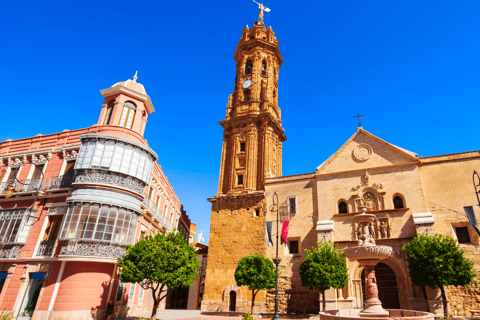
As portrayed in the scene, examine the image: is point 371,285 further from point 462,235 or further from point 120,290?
point 120,290

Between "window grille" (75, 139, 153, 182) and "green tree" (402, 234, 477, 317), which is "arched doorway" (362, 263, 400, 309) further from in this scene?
"window grille" (75, 139, 153, 182)

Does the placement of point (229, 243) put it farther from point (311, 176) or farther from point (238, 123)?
point (238, 123)

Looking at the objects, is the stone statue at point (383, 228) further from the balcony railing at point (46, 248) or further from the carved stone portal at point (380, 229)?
the balcony railing at point (46, 248)

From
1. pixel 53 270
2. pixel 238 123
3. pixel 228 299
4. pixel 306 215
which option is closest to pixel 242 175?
pixel 238 123

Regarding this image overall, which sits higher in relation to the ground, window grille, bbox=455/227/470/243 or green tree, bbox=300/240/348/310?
window grille, bbox=455/227/470/243

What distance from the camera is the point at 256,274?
22.7 metres

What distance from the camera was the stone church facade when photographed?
21938 millimetres

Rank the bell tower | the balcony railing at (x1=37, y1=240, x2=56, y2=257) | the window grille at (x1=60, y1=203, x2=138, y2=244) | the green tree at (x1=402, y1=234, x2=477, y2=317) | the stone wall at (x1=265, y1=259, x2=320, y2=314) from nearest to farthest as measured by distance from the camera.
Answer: the window grille at (x1=60, y1=203, x2=138, y2=244) → the green tree at (x1=402, y1=234, x2=477, y2=317) → the balcony railing at (x1=37, y1=240, x2=56, y2=257) → the stone wall at (x1=265, y1=259, x2=320, y2=314) → the bell tower

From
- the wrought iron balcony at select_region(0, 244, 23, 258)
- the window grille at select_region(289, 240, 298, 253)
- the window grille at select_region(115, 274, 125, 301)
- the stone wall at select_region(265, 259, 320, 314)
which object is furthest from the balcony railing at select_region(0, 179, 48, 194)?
the window grille at select_region(289, 240, 298, 253)

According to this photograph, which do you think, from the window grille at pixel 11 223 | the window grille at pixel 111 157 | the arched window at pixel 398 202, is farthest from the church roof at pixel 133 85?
the arched window at pixel 398 202

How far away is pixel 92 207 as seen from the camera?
18.3 metres

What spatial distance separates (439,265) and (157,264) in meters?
16.3

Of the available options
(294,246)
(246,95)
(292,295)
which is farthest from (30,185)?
(246,95)

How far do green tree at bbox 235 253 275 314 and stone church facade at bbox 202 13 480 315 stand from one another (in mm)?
3020
